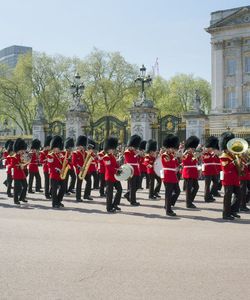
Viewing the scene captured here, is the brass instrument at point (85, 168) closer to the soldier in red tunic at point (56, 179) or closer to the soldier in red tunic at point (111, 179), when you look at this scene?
the soldier in red tunic at point (56, 179)

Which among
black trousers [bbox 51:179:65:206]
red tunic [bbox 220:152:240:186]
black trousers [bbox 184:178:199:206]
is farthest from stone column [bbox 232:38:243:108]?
red tunic [bbox 220:152:240:186]

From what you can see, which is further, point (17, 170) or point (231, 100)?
point (231, 100)

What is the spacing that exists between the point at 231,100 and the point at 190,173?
120 feet

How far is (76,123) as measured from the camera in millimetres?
27141

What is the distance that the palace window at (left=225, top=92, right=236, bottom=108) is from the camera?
46.4 metres

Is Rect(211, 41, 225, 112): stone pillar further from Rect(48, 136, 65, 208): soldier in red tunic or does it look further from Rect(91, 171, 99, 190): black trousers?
Rect(48, 136, 65, 208): soldier in red tunic

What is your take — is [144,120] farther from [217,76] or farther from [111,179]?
[217,76]

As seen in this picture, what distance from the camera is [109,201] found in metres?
10.6

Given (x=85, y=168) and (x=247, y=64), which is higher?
(x=247, y=64)

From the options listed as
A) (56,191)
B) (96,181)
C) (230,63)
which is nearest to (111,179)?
(56,191)

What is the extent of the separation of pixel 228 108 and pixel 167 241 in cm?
4019

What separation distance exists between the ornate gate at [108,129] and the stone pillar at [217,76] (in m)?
22.1

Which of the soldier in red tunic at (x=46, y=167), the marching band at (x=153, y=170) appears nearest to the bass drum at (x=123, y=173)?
the marching band at (x=153, y=170)

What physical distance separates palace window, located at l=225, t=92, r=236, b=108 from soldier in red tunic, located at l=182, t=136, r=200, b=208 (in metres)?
35.7
